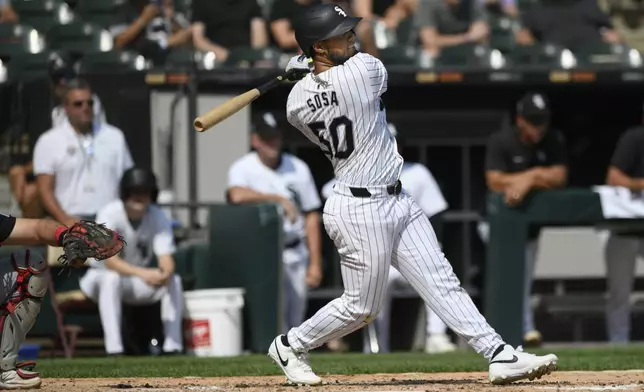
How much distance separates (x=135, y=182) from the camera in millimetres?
9273

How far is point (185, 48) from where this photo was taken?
35.4 feet

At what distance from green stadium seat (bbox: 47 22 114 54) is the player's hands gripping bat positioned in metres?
4.90

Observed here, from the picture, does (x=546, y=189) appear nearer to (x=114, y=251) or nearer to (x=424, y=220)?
(x=424, y=220)

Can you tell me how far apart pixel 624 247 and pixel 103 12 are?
4593 millimetres

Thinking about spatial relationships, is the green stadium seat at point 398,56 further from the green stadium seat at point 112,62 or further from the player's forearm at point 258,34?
the green stadium seat at point 112,62

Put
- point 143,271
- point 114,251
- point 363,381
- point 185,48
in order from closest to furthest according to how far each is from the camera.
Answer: point 114,251 < point 363,381 < point 143,271 < point 185,48

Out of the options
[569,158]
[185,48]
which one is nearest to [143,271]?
[185,48]

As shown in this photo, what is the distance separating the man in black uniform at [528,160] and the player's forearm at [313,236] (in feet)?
4.07

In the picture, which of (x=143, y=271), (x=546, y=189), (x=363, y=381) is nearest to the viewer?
(x=363, y=381)

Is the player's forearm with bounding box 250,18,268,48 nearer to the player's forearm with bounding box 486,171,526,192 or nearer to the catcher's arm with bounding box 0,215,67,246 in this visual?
the player's forearm with bounding box 486,171,526,192

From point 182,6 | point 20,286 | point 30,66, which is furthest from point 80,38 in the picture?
point 20,286

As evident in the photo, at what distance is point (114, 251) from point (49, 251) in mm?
3693

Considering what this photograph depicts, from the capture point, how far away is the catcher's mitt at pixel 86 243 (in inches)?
226

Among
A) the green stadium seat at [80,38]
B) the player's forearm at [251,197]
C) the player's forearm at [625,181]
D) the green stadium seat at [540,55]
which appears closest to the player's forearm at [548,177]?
the player's forearm at [625,181]
